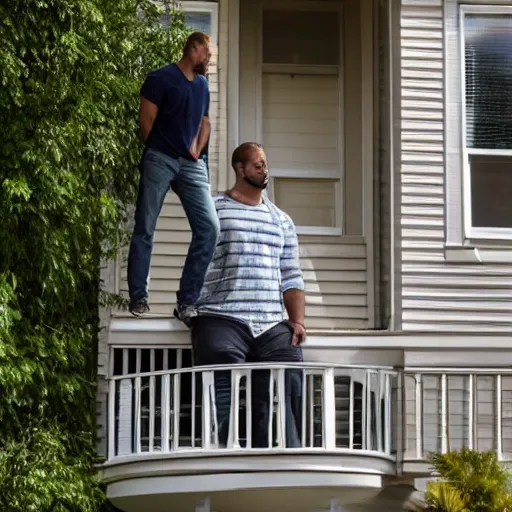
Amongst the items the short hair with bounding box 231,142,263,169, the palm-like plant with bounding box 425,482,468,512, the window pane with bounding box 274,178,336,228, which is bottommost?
the palm-like plant with bounding box 425,482,468,512

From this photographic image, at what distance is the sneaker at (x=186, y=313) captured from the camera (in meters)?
18.8

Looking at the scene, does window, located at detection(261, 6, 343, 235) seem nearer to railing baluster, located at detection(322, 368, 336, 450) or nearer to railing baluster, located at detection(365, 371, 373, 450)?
railing baluster, located at detection(365, 371, 373, 450)

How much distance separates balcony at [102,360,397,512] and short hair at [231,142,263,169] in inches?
78.7

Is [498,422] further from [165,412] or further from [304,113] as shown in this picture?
[304,113]

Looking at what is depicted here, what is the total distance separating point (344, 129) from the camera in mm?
20750

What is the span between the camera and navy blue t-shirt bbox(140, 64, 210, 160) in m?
19.3

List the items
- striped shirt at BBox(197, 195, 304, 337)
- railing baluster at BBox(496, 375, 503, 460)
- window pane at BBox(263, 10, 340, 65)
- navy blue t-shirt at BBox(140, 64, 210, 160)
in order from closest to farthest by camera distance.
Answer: railing baluster at BBox(496, 375, 503, 460) < striped shirt at BBox(197, 195, 304, 337) < navy blue t-shirt at BBox(140, 64, 210, 160) < window pane at BBox(263, 10, 340, 65)

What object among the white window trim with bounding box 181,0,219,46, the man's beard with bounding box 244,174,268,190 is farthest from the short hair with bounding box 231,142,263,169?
the white window trim with bounding box 181,0,219,46

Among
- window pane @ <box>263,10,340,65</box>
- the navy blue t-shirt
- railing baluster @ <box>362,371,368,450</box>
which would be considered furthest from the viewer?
window pane @ <box>263,10,340,65</box>

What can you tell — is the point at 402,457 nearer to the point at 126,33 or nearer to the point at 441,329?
the point at 441,329

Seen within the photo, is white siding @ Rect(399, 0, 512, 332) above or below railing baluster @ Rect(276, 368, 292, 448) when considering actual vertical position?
above

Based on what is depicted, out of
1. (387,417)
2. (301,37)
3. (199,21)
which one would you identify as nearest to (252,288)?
(387,417)

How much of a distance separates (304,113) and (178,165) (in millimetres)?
1962

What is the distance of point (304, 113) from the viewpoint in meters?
20.8
